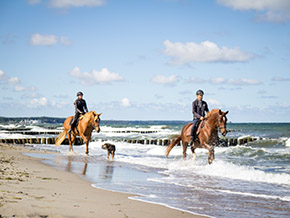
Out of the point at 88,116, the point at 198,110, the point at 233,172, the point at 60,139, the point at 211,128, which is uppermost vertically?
the point at 198,110

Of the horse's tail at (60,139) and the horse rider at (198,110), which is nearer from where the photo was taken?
the horse rider at (198,110)

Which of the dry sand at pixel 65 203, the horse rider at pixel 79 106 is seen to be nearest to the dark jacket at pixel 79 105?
the horse rider at pixel 79 106

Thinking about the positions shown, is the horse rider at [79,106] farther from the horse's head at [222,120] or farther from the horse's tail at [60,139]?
the horse's head at [222,120]

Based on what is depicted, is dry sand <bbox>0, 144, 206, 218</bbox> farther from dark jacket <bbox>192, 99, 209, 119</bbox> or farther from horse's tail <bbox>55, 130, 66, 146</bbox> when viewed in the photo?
horse's tail <bbox>55, 130, 66, 146</bbox>

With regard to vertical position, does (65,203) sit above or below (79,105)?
below

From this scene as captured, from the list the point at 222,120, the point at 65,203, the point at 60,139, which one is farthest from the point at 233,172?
the point at 60,139

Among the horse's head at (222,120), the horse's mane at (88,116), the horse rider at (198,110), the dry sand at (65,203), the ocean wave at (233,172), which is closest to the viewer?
the dry sand at (65,203)

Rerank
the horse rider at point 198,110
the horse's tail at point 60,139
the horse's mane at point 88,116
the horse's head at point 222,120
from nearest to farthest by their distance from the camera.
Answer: the horse's head at point 222,120
the horse rider at point 198,110
the horse's mane at point 88,116
the horse's tail at point 60,139

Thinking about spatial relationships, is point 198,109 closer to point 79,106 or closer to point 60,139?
point 79,106

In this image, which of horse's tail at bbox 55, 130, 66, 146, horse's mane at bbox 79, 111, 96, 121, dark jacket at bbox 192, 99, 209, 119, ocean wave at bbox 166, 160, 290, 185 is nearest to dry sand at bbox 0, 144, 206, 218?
ocean wave at bbox 166, 160, 290, 185

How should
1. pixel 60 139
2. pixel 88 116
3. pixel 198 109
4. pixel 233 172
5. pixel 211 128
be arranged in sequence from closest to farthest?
pixel 233 172 < pixel 211 128 < pixel 198 109 < pixel 88 116 < pixel 60 139

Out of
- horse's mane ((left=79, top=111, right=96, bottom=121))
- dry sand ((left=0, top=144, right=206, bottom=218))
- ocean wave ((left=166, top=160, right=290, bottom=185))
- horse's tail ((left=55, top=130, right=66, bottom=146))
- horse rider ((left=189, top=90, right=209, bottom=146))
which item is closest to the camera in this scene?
dry sand ((left=0, top=144, right=206, bottom=218))

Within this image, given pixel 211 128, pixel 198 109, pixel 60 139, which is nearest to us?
pixel 211 128

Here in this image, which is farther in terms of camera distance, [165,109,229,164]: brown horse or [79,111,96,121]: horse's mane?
[79,111,96,121]: horse's mane
